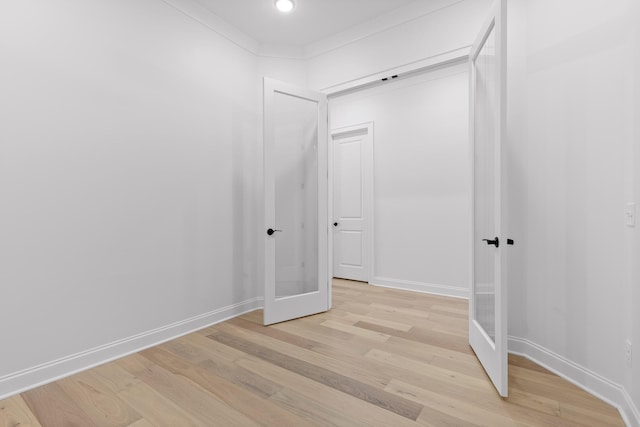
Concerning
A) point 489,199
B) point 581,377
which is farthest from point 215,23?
point 581,377

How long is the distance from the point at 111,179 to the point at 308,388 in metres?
2.03

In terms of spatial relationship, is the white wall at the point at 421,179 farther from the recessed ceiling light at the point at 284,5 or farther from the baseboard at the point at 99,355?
the baseboard at the point at 99,355

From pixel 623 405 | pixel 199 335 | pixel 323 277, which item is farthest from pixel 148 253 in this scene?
pixel 623 405

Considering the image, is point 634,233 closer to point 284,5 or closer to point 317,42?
point 284,5

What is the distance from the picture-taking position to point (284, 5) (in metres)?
2.97

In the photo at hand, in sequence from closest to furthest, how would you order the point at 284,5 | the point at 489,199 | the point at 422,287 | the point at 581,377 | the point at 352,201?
the point at 581,377
the point at 489,199
the point at 284,5
the point at 422,287
the point at 352,201

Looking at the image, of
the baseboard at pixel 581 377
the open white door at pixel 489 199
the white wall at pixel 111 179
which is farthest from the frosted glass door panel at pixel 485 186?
the white wall at pixel 111 179

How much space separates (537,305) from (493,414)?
980 millimetres

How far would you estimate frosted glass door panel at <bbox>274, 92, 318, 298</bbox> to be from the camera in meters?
3.12

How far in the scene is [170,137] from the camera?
2.66m

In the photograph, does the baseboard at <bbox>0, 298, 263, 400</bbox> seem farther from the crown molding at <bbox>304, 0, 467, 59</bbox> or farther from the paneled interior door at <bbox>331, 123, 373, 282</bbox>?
the crown molding at <bbox>304, 0, 467, 59</bbox>

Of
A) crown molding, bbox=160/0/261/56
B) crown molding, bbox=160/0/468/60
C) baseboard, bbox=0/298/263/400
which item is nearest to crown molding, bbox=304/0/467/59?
crown molding, bbox=160/0/468/60

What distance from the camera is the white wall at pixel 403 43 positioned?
295cm

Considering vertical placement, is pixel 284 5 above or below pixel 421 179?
above
